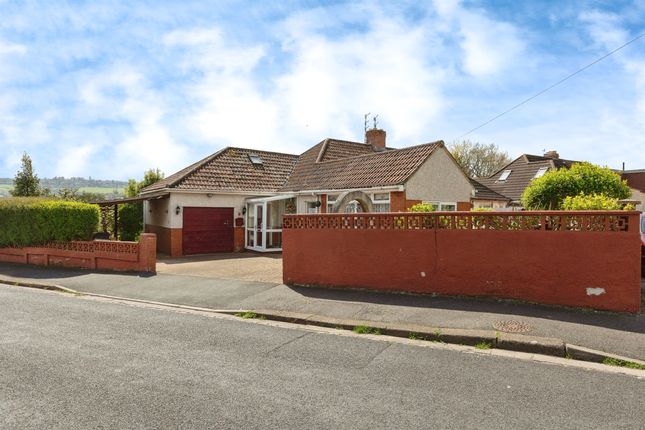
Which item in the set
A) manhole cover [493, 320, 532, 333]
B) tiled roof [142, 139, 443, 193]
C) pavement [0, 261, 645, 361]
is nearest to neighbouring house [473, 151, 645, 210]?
tiled roof [142, 139, 443, 193]

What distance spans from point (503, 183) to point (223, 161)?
65.5 ft

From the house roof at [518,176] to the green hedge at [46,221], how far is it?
2379 cm


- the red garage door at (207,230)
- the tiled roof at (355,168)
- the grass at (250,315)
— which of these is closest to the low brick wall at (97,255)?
the red garage door at (207,230)

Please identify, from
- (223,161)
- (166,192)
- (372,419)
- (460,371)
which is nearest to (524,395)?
(460,371)

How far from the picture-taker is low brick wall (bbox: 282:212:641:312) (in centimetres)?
698

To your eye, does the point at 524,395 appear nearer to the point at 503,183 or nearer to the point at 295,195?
the point at 295,195

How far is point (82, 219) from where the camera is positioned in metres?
14.6

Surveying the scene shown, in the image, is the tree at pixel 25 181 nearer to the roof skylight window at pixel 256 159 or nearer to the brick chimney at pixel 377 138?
the roof skylight window at pixel 256 159

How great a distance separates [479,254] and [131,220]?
1947 centimetres

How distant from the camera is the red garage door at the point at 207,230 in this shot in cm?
1833

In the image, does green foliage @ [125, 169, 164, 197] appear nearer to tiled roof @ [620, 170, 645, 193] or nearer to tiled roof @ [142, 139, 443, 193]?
tiled roof @ [142, 139, 443, 193]

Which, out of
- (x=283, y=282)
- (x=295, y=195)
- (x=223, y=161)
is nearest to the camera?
(x=283, y=282)

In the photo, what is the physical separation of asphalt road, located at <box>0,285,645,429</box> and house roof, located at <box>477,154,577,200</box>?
2446cm

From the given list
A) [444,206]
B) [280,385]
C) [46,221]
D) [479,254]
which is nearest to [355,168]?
[444,206]
